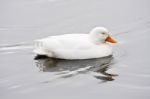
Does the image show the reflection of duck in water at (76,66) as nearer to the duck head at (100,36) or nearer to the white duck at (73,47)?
the white duck at (73,47)

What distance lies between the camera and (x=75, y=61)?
30.4ft

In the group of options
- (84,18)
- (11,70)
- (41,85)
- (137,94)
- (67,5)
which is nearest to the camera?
(137,94)

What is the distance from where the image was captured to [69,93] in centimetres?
786

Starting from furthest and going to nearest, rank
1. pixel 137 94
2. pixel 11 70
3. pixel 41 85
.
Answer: pixel 11 70
pixel 41 85
pixel 137 94

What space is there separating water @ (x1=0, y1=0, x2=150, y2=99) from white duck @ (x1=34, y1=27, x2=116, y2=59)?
14 centimetres

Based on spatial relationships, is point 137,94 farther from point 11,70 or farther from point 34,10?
point 34,10

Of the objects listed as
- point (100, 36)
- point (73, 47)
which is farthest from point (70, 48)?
point (100, 36)

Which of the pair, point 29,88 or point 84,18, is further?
point 84,18

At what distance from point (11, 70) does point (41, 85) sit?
931 millimetres

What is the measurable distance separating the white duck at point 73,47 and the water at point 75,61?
138mm

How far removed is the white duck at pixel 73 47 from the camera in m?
9.23

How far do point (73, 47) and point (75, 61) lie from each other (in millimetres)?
268

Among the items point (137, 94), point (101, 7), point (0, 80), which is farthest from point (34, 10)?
point (137, 94)

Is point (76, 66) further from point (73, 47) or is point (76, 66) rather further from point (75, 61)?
point (73, 47)
